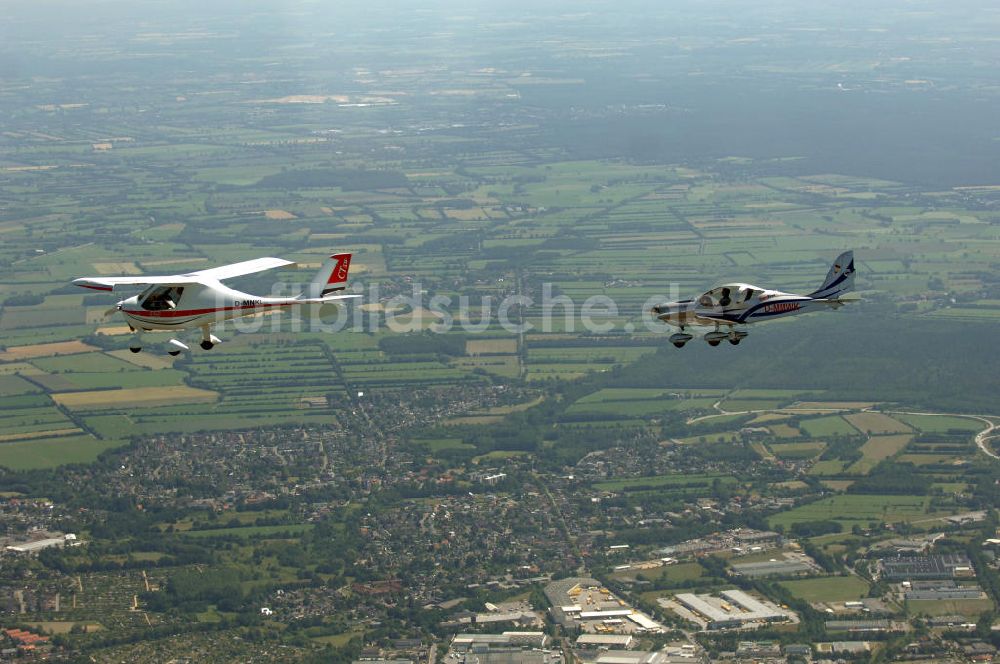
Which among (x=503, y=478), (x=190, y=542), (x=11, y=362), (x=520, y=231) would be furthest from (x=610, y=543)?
(x=520, y=231)

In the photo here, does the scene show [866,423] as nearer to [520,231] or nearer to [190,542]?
[190,542]

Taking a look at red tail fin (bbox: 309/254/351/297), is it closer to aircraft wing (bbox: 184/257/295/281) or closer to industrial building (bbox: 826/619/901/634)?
aircraft wing (bbox: 184/257/295/281)

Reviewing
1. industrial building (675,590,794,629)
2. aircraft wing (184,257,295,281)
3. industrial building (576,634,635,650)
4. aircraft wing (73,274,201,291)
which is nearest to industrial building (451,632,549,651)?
industrial building (576,634,635,650)

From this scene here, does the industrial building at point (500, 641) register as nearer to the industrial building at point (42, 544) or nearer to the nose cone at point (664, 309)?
the industrial building at point (42, 544)

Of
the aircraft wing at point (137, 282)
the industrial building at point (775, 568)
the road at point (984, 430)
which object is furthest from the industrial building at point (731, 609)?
the aircraft wing at point (137, 282)

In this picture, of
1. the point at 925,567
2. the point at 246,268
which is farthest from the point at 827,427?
the point at 246,268

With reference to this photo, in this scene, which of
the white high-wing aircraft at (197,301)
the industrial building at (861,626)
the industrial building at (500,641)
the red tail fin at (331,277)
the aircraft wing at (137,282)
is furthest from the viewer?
the industrial building at (861,626)

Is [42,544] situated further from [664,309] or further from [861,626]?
[664,309]

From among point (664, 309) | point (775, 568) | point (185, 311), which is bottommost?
point (775, 568)
